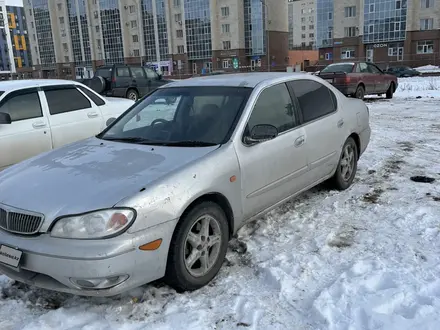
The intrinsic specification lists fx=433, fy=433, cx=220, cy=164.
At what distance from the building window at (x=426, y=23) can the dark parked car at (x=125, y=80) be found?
52.0 metres

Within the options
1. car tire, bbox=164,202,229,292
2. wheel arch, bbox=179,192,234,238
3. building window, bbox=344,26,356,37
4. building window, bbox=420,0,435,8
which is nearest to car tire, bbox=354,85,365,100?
wheel arch, bbox=179,192,234,238

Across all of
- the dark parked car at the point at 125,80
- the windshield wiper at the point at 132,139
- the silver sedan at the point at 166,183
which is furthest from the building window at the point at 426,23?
the windshield wiper at the point at 132,139

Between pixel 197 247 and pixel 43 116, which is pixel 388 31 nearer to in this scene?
pixel 43 116

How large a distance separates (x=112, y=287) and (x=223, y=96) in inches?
84.1

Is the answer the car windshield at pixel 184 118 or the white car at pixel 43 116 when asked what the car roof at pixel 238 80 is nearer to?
the car windshield at pixel 184 118

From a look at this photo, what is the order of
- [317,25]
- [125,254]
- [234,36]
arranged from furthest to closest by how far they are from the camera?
1. [317,25]
2. [234,36]
3. [125,254]

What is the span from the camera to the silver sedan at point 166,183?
2.83 m

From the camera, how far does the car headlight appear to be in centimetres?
279

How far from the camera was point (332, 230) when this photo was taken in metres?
4.34

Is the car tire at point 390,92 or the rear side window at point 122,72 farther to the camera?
the rear side window at point 122,72

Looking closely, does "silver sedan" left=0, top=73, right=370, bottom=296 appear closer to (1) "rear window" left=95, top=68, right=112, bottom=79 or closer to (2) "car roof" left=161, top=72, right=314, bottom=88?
(2) "car roof" left=161, top=72, right=314, bottom=88

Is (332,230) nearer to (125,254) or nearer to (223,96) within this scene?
(223,96)

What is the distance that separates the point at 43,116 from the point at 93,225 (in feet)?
14.0

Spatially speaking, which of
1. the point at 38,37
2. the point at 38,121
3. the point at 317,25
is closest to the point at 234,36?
the point at 317,25
